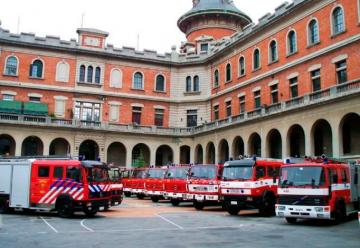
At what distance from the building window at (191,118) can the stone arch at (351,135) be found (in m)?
20.9

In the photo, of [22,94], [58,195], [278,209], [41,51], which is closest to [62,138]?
[22,94]

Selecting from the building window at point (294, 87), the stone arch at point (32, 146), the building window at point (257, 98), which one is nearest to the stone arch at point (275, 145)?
the building window at point (294, 87)

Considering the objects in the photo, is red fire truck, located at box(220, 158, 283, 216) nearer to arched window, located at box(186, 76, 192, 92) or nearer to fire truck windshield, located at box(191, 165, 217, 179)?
fire truck windshield, located at box(191, 165, 217, 179)

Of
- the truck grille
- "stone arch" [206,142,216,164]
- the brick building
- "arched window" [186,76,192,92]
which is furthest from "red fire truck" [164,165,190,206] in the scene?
"arched window" [186,76,192,92]

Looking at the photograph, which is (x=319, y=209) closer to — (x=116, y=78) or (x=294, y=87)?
(x=294, y=87)

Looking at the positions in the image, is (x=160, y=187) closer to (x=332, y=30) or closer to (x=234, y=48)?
(x=332, y=30)

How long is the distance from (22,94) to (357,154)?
31675mm

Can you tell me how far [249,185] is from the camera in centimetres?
1914

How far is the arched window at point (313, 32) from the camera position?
3092cm

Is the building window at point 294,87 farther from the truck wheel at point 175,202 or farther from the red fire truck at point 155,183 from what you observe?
the truck wheel at point 175,202

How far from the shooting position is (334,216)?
1616cm

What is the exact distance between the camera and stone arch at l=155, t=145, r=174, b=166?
47.8 metres

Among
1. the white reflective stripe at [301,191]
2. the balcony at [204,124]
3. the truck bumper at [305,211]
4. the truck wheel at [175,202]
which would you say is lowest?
the truck wheel at [175,202]

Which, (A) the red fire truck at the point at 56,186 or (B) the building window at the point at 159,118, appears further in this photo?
(B) the building window at the point at 159,118
